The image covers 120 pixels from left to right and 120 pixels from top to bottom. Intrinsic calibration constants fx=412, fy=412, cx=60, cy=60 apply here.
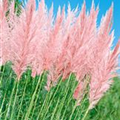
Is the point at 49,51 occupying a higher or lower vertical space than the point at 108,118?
higher

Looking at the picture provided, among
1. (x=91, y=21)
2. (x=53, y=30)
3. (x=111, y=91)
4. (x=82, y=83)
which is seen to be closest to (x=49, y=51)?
(x=53, y=30)

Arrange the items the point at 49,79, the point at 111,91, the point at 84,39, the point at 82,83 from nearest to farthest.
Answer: the point at 84,39
the point at 49,79
the point at 82,83
the point at 111,91

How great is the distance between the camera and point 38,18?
4066 millimetres

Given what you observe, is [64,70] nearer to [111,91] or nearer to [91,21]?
[91,21]

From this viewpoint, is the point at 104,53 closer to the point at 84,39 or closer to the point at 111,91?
the point at 84,39

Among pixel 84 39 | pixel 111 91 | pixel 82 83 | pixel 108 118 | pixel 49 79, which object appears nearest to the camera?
pixel 84 39

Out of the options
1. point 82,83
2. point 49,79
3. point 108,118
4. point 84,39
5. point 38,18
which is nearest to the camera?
point 38,18

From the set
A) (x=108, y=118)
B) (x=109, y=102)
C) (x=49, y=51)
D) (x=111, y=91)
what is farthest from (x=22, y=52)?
(x=111, y=91)

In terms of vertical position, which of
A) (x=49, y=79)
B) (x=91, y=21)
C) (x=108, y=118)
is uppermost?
(x=91, y=21)

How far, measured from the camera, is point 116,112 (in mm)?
7688

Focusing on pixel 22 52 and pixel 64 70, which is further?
pixel 64 70

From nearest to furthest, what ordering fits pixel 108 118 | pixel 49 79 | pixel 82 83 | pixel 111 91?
1. pixel 49 79
2. pixel 82 83
3. pixel 108 118
4. pixel 111 91

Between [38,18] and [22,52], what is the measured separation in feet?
1.22

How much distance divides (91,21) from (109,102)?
3965mm
